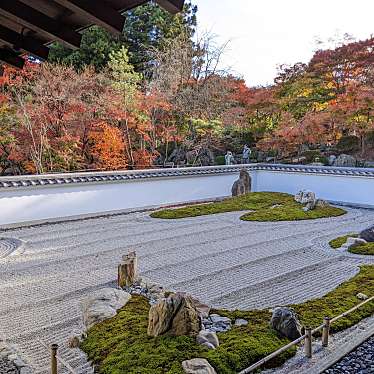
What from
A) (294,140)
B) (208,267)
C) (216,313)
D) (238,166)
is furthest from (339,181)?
(216,313)

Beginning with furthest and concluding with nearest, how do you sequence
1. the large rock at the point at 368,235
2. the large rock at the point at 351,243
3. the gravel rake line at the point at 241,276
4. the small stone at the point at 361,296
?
the large rock at the point at 368,235 < the large rock at the point at 351,243 < the gravel rake line at the point at 241,276 < the small stone at the point at 361,296

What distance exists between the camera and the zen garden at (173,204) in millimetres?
Answer: 2988

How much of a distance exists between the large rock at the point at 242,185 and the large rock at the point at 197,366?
8.97 m

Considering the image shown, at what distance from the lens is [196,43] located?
15062 mm

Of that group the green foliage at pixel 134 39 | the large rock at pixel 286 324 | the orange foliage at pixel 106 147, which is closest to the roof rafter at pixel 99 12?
the large rock at pixel 286 324

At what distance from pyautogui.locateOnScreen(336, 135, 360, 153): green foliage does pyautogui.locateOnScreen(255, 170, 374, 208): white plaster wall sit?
296 centimetres

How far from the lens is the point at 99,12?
1.88 metres

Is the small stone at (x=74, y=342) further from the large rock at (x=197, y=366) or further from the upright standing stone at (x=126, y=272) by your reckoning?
the upright standing stone at (x=126, y=272)

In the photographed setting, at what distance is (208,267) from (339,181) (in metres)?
6.96

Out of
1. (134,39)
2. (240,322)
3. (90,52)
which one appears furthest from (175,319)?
(134,39)

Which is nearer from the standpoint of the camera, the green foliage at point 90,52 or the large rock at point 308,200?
the large rock at point 308,200

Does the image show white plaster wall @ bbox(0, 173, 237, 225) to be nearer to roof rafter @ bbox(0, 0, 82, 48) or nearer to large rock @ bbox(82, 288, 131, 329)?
large rock @ bbox(82, 288, 131, 329)

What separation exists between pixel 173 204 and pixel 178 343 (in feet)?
25.3

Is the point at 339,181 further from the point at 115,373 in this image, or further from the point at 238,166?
the point at 115,373
